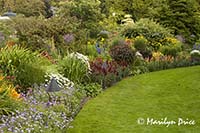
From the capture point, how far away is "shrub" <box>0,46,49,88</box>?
8.18 m

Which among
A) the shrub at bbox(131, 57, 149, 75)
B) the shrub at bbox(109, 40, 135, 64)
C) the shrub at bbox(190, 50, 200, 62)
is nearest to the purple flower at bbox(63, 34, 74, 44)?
the shrub at bbox(109, 40, 135, 64)

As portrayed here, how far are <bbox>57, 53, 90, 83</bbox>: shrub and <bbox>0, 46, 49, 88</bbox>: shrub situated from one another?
0.76m

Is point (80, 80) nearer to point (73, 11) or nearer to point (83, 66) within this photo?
point (83, 66)

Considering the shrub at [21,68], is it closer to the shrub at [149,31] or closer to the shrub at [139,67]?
the shrub at [139,67]

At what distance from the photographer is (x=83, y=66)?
30.9 feet

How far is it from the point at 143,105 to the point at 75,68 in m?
2.08

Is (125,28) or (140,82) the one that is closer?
(140,82)

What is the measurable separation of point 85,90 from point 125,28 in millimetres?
7956

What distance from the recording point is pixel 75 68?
364 inches

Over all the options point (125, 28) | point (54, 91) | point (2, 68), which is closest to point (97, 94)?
point (54, 91)

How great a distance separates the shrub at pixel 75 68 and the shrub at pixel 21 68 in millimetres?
759

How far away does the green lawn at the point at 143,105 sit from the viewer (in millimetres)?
6652

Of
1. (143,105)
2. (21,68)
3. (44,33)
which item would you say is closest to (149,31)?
(44,33)

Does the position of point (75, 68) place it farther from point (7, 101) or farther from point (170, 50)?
point (170, 50)
